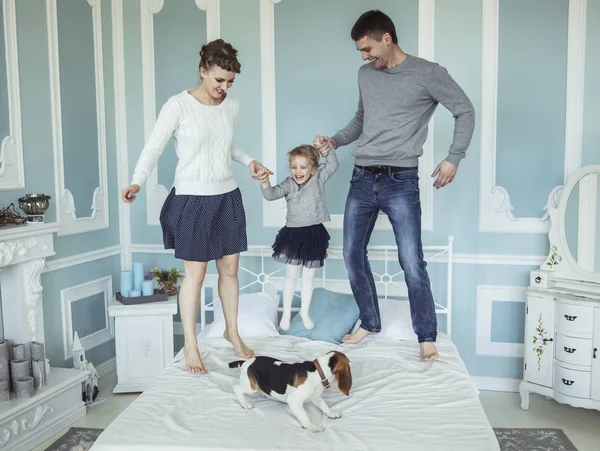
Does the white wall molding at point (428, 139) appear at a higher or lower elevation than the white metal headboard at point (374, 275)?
higher

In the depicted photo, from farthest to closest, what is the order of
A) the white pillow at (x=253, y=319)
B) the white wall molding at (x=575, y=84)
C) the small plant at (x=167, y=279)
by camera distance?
the small plant at (x=167, y=279), the white wall molding at (x=575, y=84), the white pillow at (x=253, y=319)

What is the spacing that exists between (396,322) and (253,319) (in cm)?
79

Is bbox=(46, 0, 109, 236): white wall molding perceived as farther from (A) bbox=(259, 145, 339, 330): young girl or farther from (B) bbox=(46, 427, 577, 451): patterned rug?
(A) bbox=(259, 145, 339, 330): young girl

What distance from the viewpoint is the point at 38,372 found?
3.10 meters

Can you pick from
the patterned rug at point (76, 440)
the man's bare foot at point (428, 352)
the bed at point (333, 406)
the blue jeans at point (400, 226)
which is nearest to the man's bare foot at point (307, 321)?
the bed at point (333, 406)

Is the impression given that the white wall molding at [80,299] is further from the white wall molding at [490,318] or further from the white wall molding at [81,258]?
the white wall molding at [490,318]

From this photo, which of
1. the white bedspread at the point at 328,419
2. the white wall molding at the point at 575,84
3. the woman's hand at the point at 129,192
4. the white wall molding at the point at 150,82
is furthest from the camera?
the white wall molding at the point at 150,82

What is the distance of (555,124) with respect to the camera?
368 cm

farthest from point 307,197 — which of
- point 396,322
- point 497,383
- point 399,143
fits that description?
point 497,383

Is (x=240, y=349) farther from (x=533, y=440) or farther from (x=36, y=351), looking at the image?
(x=533, y=440)

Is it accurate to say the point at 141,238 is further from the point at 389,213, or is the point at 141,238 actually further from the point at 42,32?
the point at 389,213

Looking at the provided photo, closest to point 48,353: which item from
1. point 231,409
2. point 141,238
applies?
point 141,238

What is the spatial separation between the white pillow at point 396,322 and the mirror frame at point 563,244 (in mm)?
893

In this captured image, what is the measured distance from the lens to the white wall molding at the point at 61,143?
355 cm
